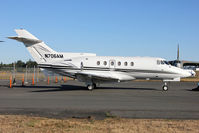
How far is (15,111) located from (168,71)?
1525 centimetres

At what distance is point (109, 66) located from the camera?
71.2 ft

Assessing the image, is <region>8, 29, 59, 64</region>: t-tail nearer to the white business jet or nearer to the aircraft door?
the white business jet

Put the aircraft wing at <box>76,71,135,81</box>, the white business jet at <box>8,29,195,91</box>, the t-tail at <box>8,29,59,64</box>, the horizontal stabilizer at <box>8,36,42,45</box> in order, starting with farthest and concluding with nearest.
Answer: the t-tail at <box>8,29,59,64</box> → the horizontal stabilizer at <box>8,36,42,45</box> → the white business jet at <box>8,29,195,91</box> → the aircraft wing at <box>76,71,135,81</box>

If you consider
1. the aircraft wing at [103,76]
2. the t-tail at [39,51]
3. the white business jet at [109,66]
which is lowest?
the aircraft wing at [103,76]

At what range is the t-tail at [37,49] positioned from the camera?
22203 millimetres

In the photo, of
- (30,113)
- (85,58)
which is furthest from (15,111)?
(85,58)

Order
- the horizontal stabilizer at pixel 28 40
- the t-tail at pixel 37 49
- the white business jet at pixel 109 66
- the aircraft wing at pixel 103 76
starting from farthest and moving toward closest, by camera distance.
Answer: the t-tail at pixel 37 49
the horizontal stabilizer at pixel 28 40
the white business jet at pixel 109 66
the aircraft wing at pixel 103 76

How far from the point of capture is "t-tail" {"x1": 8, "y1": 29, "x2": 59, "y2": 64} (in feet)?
72.8

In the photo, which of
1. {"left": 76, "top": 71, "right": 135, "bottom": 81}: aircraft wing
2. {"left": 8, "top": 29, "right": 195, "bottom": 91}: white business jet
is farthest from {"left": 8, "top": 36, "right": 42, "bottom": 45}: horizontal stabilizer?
{"left": 76, "top": 71, "right": 135, "bottom": 81}: aircraft wing

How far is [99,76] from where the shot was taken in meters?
20.4

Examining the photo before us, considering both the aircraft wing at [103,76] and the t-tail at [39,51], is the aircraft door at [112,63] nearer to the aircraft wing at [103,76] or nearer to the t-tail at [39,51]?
the aircraft wing at [103,76]

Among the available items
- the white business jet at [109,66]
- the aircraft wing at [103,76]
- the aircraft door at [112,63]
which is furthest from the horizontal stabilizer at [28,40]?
the aircraft door at [112,63]

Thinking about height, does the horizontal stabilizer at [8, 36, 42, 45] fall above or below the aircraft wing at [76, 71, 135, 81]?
above

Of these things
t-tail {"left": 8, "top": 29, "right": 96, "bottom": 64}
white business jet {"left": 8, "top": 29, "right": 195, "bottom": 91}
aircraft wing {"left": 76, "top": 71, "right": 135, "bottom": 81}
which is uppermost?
t-tail {"left": 8, "top": 29, "right": 96, "bottom": 64}
